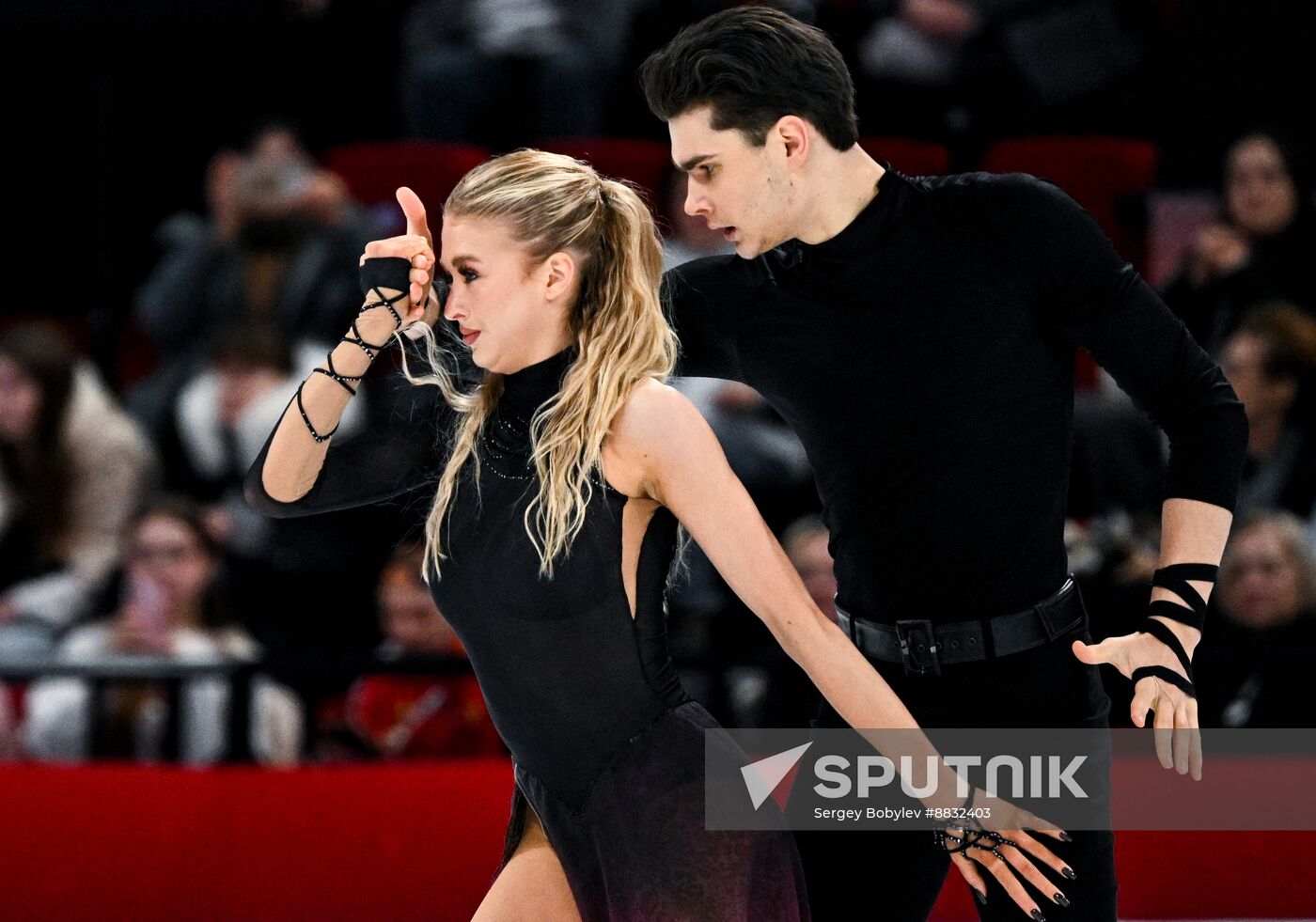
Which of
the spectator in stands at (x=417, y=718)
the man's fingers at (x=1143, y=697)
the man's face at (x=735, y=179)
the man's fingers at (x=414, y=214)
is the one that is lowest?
the man's fingers at (x=1143, y=697)

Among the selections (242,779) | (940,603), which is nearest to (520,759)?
(940,603)

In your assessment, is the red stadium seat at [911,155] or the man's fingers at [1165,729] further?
the red stadium seat at [911,155]

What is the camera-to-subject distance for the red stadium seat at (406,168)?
5.71 m

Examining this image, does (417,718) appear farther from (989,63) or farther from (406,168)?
(989,63)

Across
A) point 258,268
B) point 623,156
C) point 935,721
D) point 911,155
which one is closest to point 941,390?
point 935,721

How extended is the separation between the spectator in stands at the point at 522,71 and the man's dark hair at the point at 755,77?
364 cm

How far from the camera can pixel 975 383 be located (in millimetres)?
2219

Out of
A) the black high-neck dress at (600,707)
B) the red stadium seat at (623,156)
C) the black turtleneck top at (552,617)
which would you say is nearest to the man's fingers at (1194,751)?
the black high-neck dress at (600,707)

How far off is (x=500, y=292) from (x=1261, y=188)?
339 cm

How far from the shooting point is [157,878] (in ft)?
12.0

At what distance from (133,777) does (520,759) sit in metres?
1.89

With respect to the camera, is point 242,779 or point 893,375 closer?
point 893,375

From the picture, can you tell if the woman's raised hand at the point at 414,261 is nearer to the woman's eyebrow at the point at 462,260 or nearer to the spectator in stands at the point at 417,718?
the woman's eyebrow at the point at 462,260

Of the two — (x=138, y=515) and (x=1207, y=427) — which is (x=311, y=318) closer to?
(x=138, y=515)
